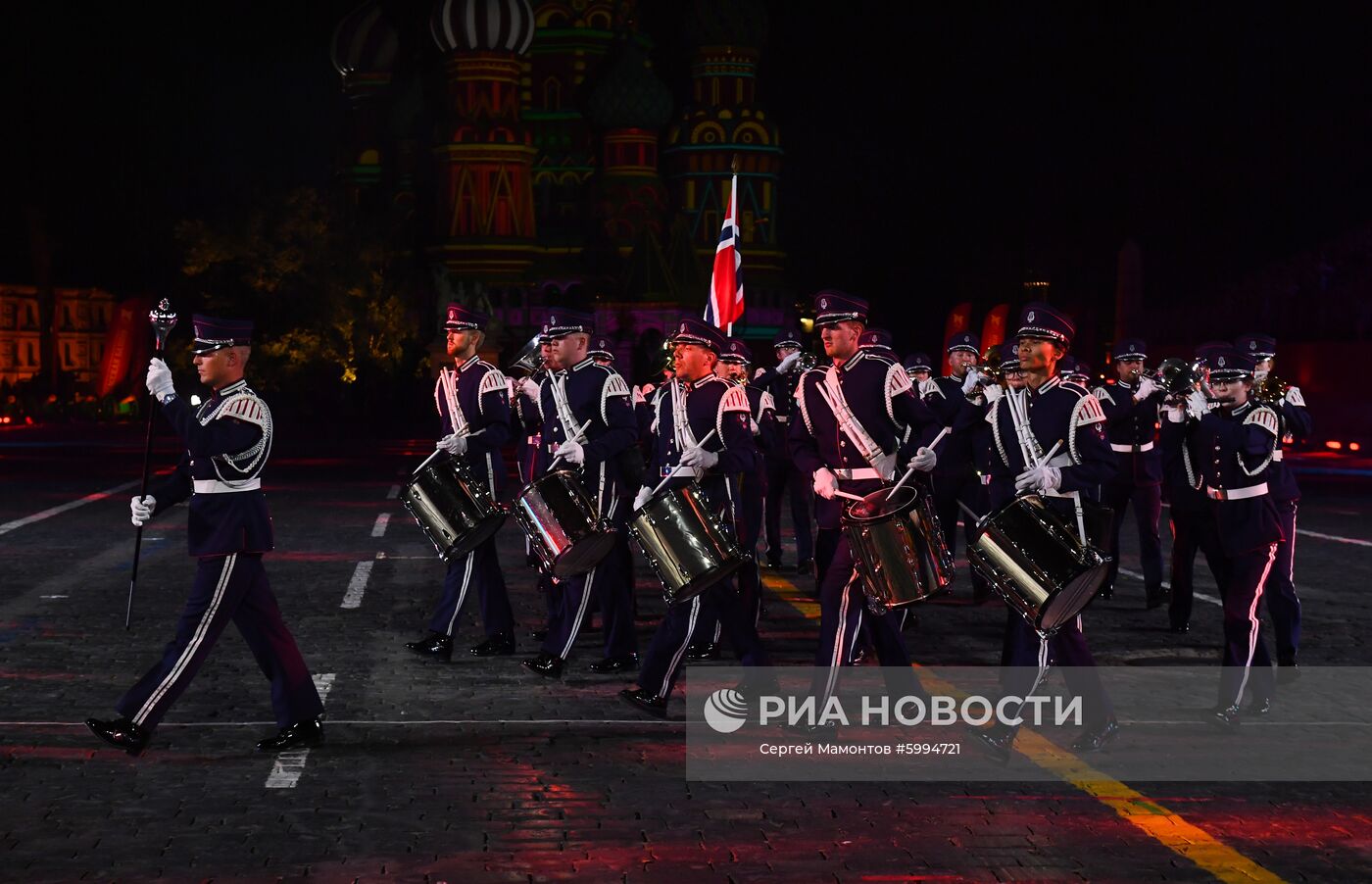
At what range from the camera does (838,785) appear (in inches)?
309

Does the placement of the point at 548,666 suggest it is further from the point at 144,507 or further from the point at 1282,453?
the point at 1282,453

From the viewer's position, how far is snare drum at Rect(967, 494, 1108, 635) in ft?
26.8

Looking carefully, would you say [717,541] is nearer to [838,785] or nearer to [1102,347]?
[838,785]

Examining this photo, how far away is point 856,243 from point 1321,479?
54.1 m

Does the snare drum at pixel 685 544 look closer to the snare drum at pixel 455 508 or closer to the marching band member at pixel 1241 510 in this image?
the snare drum at pixel 455 508

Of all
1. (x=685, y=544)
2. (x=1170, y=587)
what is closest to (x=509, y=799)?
(x=685, y=544)

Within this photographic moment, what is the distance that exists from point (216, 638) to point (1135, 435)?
28.1 feet

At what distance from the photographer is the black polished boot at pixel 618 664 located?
35.6ft

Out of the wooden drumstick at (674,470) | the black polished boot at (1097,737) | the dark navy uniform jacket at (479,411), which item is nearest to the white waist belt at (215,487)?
the wooden drumstick at (674,470)

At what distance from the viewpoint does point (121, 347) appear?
5788cm

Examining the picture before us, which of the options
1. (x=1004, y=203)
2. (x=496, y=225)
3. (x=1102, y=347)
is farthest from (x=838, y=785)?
(x=496, y=225)

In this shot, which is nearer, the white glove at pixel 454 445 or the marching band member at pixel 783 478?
the white glove at pixel 454 445

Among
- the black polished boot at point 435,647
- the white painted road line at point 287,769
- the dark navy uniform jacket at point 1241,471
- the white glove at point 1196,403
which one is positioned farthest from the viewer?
→ the black polished boot at point 435,647

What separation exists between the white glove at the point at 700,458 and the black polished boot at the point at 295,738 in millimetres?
2542
